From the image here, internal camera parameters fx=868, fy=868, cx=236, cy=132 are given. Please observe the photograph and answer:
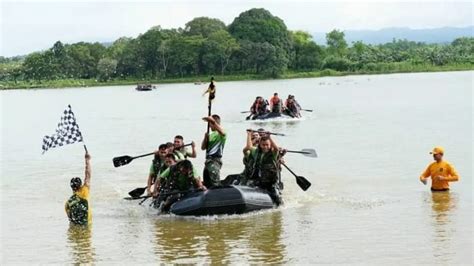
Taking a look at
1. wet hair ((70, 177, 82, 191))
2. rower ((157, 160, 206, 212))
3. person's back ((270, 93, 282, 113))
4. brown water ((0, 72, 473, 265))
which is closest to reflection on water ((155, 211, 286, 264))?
brown water ((0, 72, 473, 265))

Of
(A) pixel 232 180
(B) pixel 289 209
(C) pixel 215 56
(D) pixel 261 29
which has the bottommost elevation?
(B) pixel 289 209

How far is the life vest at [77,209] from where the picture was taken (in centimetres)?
1497

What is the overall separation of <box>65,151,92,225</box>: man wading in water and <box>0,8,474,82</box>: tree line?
325 feet

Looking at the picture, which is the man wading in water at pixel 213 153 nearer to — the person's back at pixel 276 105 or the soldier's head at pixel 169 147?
the soldier's head at pixel 169 147

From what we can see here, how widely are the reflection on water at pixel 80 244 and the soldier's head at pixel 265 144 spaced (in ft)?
11.6

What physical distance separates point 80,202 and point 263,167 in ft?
11.8

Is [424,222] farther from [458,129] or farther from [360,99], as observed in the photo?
[360,99]

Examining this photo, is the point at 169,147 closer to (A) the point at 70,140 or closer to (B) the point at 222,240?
(A) the point at 70,140

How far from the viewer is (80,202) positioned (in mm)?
15008

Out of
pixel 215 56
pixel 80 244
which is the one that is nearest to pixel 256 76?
pixel 215 56

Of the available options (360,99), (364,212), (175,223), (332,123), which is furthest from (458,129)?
(360,99)

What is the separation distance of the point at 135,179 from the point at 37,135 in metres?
20.0

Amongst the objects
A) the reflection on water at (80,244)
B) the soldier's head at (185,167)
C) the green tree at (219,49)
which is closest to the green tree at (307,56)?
the green tree at (219,49)

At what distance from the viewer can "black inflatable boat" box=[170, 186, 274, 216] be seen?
15.8 meters
